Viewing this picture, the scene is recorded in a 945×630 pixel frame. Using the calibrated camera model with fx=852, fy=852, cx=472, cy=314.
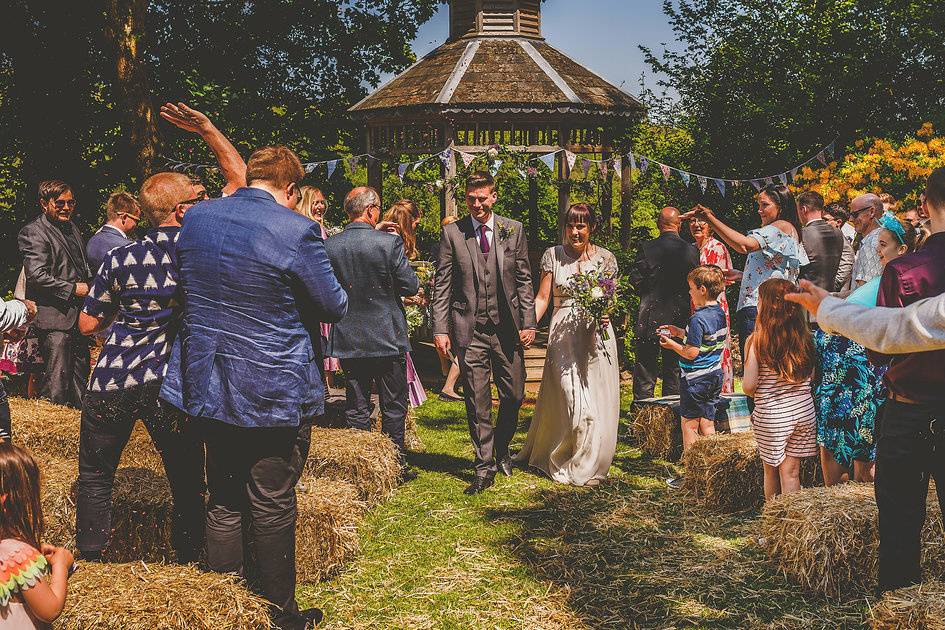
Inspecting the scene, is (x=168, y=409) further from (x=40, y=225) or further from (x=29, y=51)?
(x=29, y=51)

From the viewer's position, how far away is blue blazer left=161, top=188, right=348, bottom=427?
11.8ft

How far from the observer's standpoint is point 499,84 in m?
14.0

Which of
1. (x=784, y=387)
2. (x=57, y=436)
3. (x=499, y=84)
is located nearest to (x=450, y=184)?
(x=499, y=84)

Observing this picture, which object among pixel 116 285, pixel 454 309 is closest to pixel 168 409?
pixel 116 285

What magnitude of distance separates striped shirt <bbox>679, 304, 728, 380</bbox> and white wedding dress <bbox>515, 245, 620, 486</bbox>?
0.64 m

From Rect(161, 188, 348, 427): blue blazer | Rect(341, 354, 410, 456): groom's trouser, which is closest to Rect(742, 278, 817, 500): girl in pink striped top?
Rect(341, 354, 410, 456): groom's trouser

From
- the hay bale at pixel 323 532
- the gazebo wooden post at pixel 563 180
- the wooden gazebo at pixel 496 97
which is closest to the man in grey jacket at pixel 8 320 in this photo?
the hay bale at pixel 323 532

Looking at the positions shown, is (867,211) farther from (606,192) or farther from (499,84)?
(606,192)

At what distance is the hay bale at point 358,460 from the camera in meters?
5.92

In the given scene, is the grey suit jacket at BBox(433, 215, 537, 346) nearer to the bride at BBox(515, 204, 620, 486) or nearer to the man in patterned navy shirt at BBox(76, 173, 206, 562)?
the bride at BBox(515, 204, 620, 486)

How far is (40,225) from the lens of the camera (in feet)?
24.6

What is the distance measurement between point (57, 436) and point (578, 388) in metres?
4.00

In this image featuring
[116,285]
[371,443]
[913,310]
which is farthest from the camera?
[371,443]

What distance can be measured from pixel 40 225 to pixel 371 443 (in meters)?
3.75
